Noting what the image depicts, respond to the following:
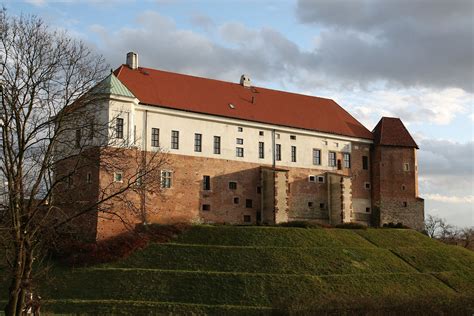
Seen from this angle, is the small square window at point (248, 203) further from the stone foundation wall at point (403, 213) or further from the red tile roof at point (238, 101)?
the stone foundation wall at point (403, 213)

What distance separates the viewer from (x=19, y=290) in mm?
17875

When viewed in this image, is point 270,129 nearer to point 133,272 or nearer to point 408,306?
point 133,272

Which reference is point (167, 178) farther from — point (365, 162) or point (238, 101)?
point (365, 162)

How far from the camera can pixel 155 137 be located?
43688 mm

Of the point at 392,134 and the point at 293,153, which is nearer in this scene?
the point at 293,153

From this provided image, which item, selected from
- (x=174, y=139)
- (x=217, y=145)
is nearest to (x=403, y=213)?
(x=217, y=145)

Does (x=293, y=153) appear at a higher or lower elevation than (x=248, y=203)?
higher

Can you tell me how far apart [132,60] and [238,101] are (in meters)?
9.10

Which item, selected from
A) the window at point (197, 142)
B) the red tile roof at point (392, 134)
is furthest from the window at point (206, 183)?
the red tile roof at point (392, 134)

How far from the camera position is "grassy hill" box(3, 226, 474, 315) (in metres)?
29.6

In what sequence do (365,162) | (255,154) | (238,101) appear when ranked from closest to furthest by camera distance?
(255,154) < (238,101) < (365,162)

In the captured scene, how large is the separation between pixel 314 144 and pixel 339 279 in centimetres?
1894

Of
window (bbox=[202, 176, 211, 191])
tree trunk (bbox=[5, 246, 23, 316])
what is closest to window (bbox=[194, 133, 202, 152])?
window (bbox=[202, 176, 211, 191])

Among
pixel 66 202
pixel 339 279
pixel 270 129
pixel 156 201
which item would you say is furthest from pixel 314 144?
pixel 66 202
